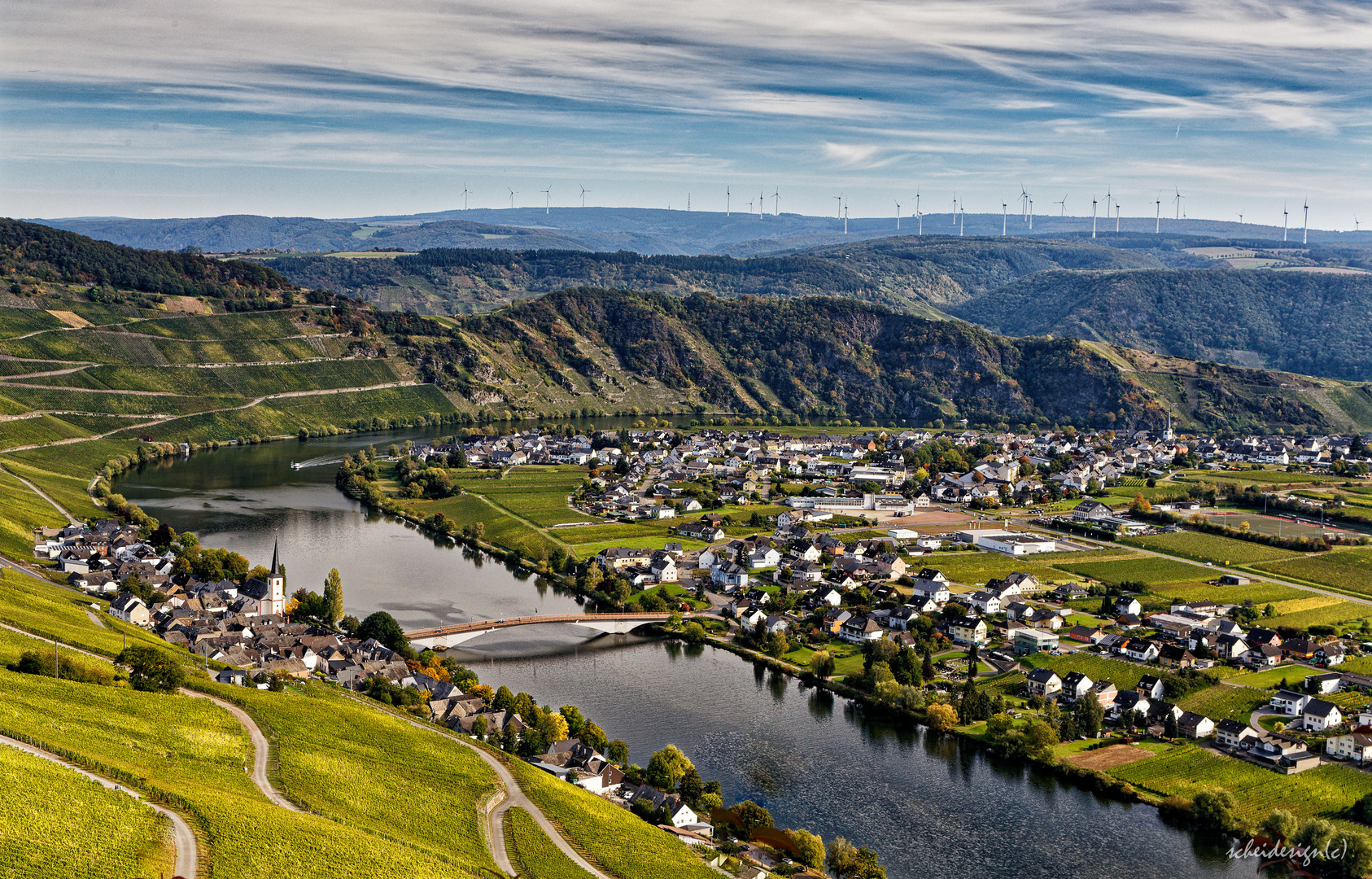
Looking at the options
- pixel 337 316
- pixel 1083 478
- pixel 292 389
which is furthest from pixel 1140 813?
pixel 337 316

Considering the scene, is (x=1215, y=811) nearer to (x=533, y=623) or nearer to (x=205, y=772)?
(x=205, y=772)

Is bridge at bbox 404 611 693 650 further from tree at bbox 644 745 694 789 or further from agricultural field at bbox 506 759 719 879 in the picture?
agricultural field at bbox 506 759 719 879

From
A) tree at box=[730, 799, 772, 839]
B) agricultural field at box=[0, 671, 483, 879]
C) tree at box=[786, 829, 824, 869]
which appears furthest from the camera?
tree at box=[730, 799, 772, 839]

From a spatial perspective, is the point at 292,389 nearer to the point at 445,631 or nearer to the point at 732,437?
the point at 732,437

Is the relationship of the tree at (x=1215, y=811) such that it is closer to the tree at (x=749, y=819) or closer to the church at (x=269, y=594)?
the tree at (x=749, y=819)

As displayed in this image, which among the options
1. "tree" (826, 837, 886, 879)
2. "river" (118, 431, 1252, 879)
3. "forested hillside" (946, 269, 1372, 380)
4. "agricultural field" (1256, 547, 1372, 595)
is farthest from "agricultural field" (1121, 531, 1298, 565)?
"forested hillside" (946, 269, 1372, 380)

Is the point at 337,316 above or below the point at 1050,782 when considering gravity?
above
